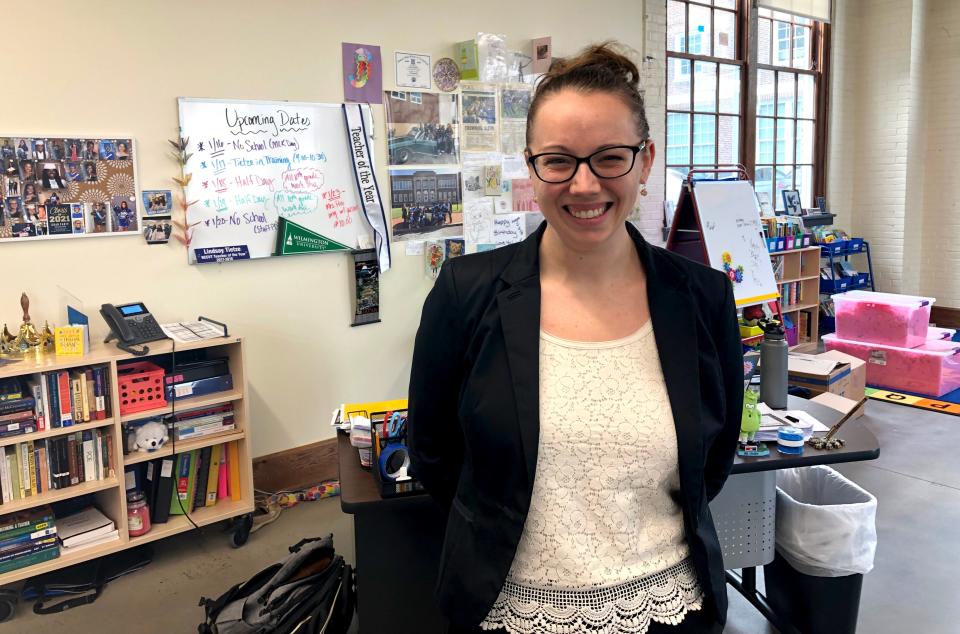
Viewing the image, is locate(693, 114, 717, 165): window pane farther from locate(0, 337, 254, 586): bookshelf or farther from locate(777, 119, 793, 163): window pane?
locate(0, 337, 254, 586): bookshelf

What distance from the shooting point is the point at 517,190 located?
4750 mm

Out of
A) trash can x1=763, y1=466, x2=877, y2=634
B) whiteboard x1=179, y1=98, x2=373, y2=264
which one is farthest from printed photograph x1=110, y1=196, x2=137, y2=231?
trash can x1=763, y1=466, x2=877, y2=634

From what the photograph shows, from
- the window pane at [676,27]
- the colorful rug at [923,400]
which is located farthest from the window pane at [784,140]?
the colorful rug at [923,400]

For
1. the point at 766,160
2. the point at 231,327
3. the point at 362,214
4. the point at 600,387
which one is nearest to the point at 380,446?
the point at 600,387

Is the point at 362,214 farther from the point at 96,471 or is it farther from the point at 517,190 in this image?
the point at 96,471

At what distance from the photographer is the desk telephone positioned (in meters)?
3.11

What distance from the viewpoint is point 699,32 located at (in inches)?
254

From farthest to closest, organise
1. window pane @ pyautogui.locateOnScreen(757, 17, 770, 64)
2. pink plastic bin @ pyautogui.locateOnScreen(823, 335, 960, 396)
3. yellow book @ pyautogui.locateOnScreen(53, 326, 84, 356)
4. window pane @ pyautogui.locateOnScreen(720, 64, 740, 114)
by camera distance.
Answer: window pane @ pyautogui.locateOnScreen(757, 17, 770, 64) → window pane @ pyautogui.locateOnScreen(720, 64, 740, 114) → pink plastic bin @ pyautogui.locateOnScreen(823, 335, 960, 396) → yellow book @ pyautogui.locateOnScreen(53, 326, 84, 356)

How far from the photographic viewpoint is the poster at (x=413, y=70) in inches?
162

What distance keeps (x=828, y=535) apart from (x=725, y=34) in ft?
17.7

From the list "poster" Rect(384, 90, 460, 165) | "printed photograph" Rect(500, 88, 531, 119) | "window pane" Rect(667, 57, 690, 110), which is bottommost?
"poster" Rect(384, 90, 460, 165)

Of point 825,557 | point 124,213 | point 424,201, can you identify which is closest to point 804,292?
point 424,201

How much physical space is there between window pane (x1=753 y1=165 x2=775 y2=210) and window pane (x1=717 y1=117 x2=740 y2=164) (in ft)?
1.07

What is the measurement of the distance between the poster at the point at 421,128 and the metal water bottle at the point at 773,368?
233 centimetres
